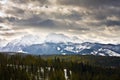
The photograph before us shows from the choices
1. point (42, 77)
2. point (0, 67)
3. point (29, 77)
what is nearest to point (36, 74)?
point (42, 77)

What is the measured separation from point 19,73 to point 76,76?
45.3 m

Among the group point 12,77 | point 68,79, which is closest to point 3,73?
point 12,77

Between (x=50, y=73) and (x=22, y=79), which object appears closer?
(x=22, y=79)

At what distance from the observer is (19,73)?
6885 inches

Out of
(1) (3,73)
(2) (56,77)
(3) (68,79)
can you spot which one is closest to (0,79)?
(1) (3,73)

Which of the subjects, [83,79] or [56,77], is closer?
[56,77]

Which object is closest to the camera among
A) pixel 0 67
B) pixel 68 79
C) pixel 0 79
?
pixel 0 79

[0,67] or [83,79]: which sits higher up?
[0,67]

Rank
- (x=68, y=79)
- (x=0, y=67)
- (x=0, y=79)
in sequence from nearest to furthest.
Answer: (x=0, y=79) < (x=0, y=67) < (x=68, y=79)

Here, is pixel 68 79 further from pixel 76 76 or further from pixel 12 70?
pixel 12 70

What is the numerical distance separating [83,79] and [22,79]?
49875 mm

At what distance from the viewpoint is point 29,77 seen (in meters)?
180

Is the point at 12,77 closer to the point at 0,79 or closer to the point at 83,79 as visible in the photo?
the point at 0,79

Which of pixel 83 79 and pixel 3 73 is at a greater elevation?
pixel 3 73
